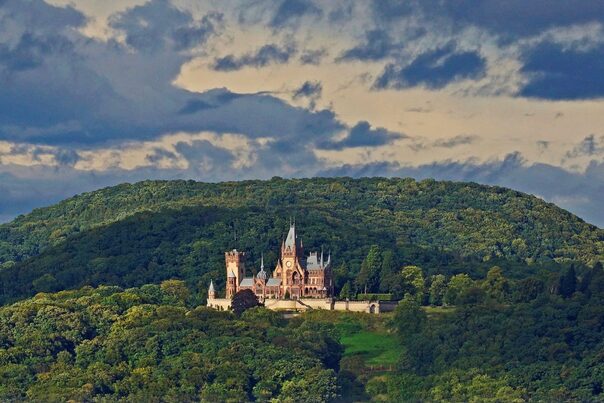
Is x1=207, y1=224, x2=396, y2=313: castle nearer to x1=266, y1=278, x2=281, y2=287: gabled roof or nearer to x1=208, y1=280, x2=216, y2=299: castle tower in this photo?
x1=266, y1=278, x2=281, y2=287: gabled roof

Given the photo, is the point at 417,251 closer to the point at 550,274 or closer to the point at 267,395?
the point at 550,274

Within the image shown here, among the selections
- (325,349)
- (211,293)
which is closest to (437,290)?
(325,349)

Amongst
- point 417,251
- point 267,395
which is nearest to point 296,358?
point 267,395

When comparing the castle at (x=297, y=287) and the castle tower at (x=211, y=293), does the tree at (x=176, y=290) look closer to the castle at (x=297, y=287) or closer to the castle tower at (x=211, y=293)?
the castle tower at (x=211, y=293)

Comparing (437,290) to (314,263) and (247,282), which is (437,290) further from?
(247,282)

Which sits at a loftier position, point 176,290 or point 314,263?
point 314,263

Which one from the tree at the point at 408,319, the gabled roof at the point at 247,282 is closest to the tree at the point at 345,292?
the tree at the point at 408,319
